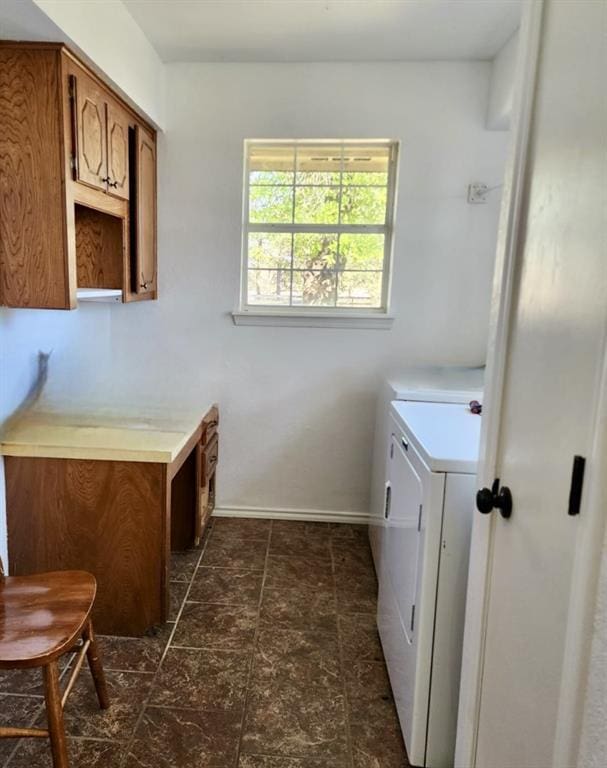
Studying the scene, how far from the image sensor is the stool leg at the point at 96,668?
158 centimetres

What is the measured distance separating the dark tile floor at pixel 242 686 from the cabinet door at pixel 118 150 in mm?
1916

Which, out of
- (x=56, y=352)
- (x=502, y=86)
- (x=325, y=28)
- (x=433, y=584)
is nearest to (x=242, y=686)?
(x=433, y=584)

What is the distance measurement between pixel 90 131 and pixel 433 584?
6.95 feet

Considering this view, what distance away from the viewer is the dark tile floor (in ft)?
5.06

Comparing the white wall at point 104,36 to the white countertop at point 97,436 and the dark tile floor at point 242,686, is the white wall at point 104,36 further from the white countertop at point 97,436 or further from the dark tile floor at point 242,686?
the dark tile floor at point 242,686

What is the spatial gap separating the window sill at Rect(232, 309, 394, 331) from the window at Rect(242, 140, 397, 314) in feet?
0.20

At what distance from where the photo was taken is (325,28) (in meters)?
2.35

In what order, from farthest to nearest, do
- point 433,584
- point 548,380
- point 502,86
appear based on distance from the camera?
point 502,86
point 433,584
point 548,380

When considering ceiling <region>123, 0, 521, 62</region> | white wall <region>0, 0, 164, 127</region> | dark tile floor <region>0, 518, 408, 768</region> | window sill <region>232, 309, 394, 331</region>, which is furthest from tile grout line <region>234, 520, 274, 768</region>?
ceiling <region>123, 0, 521, 62</region>

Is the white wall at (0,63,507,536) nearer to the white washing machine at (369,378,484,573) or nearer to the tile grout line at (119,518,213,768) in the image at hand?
the white washing machine at (369,378,484,573)

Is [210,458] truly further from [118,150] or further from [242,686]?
[118,150]

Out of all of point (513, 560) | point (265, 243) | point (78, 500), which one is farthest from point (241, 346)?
point (513, 560)

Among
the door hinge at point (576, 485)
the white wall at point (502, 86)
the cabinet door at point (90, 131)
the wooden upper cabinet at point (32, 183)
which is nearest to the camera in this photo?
Result: the door hinge at point (576, 485)

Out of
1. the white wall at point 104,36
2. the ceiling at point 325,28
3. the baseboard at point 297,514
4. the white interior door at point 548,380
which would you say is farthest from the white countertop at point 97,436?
the ceiling at point 325,28
